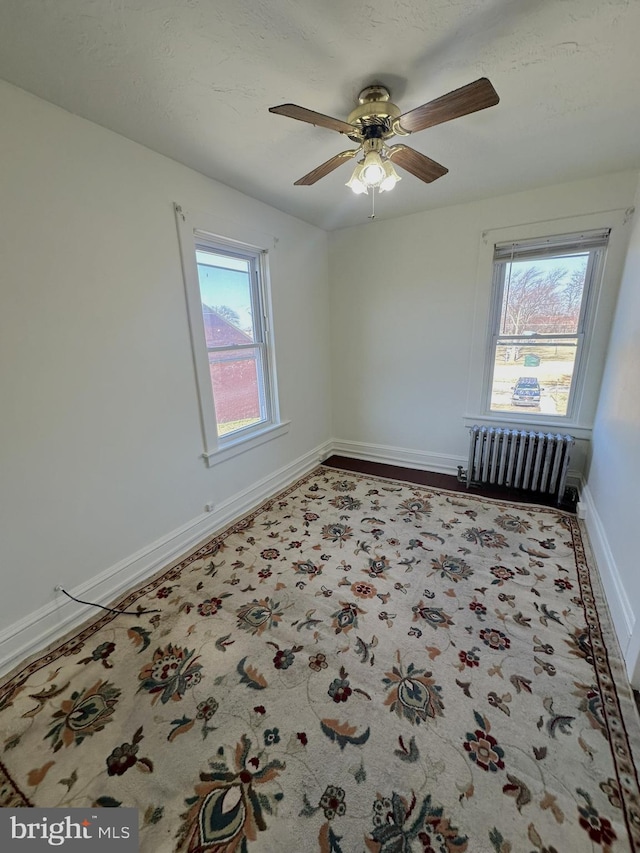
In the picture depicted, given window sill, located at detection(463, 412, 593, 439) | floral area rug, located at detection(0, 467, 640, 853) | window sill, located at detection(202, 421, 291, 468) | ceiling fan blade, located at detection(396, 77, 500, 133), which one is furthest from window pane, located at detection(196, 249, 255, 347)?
window sill, located at detection(463, 412, 593, 439)

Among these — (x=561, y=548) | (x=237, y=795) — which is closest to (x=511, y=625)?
(x=561, y=548)

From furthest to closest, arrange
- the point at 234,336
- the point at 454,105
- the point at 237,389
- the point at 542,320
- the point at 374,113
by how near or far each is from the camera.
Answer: the point at 542,320
the point at 237,389
the point at 234,336
the point at 374,113
the point at 454,105

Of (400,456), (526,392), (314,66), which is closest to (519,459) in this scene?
(526,392)

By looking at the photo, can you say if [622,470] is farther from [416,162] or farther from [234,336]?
[234,336]

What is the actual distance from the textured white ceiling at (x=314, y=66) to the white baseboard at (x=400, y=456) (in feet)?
8.34

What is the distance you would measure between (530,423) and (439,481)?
98cm

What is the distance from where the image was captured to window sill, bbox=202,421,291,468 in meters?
2.56

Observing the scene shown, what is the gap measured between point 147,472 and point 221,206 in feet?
6.27

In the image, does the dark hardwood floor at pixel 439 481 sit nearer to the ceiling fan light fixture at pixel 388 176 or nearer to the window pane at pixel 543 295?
the window pane at pixel 543 295

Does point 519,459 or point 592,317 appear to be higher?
point 592,317

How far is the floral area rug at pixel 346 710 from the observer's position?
106 centimetres

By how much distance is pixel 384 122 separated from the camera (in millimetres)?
1559

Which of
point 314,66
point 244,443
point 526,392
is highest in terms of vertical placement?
point 314,66

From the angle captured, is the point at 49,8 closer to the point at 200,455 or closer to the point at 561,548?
the point at 200,455
